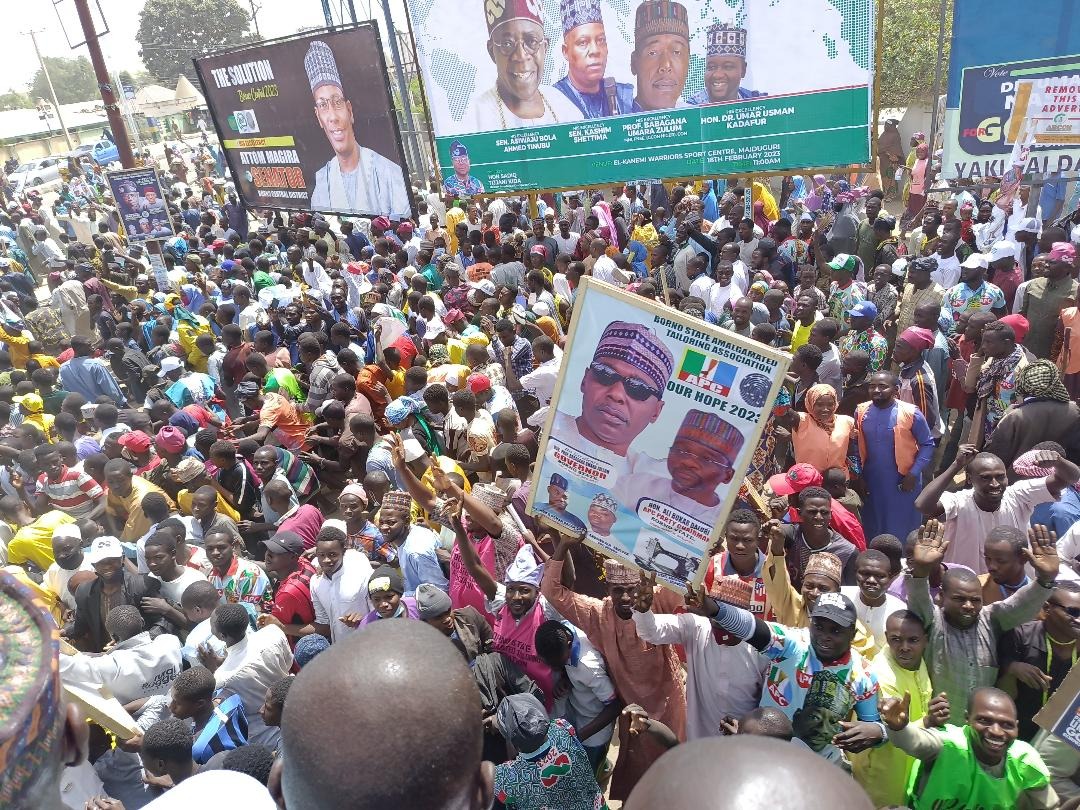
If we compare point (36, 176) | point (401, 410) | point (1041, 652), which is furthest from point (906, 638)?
point (36, 176)

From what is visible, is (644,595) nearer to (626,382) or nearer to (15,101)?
(626,382)

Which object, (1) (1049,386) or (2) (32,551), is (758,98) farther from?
(2) (32,551)

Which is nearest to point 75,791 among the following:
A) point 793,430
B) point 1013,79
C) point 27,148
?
point 793,430

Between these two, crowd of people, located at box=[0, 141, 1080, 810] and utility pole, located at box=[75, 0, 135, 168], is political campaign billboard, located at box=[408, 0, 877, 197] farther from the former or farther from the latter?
utility pole, located at box=[75, 0, 135, 168]

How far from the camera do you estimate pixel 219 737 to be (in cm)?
330

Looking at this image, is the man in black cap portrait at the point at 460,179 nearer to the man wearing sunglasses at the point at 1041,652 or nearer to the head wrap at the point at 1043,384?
the head wrap at the point at 1043,384

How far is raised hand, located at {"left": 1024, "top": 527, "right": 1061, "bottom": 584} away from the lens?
10.3ft

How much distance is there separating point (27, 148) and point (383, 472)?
172 feet

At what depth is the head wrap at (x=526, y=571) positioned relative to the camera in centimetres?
368

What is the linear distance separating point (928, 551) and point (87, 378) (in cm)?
843

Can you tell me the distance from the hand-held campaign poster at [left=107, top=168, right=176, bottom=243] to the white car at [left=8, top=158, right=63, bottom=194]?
2151 centimetres

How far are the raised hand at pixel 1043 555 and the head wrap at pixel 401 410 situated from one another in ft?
13.4

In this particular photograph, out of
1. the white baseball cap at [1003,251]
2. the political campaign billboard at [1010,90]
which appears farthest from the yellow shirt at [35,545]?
the political campaign billboard at [1010,90]

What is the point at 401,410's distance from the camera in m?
5.77
